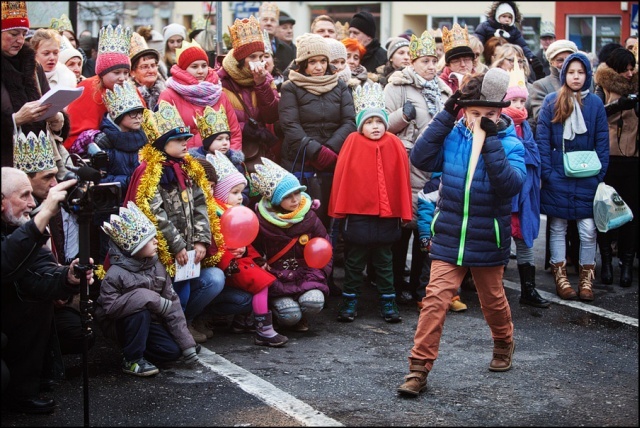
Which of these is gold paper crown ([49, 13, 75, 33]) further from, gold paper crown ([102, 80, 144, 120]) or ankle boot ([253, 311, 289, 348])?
ankle boot ([253, 311, 289, 348])

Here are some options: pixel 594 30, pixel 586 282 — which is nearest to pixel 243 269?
pixel 586 282

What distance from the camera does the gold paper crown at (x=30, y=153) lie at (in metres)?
6.63

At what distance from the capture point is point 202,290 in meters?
7.43

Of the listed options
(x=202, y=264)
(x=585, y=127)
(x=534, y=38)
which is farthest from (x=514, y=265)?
(x=534, y=38)

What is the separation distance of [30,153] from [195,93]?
2.17 m

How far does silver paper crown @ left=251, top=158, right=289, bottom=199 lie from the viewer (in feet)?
25.7

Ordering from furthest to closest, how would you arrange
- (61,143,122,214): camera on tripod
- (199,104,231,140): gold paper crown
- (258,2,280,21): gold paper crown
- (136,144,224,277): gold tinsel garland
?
(258,2,280,21): gold paper crown, (199,104,231,140): gold paper crown, (136,144,224,277): gold tinsel garland, (61,143,122,214): camera on tripod

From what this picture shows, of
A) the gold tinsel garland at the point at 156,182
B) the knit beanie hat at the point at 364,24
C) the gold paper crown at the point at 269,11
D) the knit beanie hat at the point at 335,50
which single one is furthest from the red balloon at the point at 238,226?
the gold paper crown at the point at 269,11

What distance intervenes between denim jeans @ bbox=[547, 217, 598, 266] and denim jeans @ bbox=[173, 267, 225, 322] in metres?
3.61

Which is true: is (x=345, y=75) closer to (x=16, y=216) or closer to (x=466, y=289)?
(x=466, y=289)

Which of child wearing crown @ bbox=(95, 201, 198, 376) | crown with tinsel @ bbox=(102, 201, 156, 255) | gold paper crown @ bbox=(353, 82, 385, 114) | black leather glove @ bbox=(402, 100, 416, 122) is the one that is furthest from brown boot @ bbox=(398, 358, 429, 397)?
black leather glove @ bbox=(402, 100, 416, 122)

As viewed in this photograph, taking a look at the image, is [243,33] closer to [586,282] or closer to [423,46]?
[423,46]

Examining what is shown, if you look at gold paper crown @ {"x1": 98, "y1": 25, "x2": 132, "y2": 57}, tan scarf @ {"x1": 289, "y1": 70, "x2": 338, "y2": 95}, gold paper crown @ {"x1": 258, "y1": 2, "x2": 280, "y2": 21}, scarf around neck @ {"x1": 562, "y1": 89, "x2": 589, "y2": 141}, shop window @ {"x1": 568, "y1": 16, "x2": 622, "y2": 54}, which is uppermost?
shop window @ {"x1": 568, "y1": 16, "x2": 622, "y2": 54}

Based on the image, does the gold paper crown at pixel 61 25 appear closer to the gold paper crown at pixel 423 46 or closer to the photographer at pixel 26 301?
the gold paper crown at pixel 423 46
